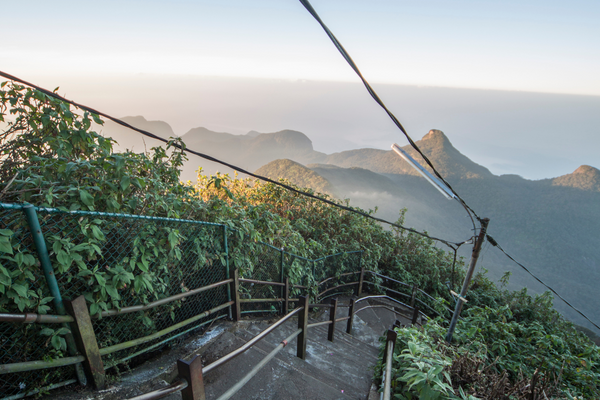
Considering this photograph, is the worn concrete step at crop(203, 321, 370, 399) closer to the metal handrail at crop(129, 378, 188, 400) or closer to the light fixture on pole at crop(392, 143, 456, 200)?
the metal handrail at crop(129, 378, 188, 400)

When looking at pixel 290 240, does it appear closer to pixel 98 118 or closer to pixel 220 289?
pixel 220 289

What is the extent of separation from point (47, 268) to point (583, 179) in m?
99.7

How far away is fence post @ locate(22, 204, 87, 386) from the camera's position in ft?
5.50

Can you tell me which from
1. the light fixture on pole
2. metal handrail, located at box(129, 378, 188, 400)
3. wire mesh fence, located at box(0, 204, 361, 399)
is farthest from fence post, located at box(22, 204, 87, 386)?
the light fixture on pole

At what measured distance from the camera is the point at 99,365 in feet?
6.64

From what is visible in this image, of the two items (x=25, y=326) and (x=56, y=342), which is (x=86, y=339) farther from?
(x=25, y=326)

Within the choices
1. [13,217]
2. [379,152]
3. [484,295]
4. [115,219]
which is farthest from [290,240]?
[379,152]

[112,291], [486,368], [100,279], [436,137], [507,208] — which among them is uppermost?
[436,137]

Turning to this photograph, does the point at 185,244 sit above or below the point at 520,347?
above

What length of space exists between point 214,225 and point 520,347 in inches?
195

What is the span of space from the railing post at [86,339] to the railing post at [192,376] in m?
1.09

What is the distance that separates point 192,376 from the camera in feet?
4.27

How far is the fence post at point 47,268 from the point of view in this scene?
1.68m

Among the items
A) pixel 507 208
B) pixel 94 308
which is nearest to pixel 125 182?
pixel 94 308
